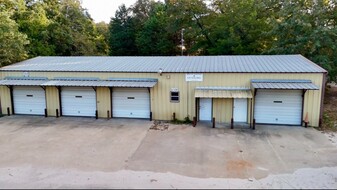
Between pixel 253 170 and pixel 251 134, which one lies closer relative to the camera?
pixel 253 170

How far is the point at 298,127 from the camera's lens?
1207 cm

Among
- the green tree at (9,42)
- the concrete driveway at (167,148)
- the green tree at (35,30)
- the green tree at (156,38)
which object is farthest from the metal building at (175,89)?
the green tree at (156,38)

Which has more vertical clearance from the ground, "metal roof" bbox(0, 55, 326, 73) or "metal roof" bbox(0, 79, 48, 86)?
"metal roof" bbox(0, 55, 326, 73)

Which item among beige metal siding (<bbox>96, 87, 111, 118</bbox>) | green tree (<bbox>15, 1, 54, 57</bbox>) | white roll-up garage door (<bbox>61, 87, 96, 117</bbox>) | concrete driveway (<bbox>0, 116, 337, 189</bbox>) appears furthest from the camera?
green tree (<bbox>15, 1, 54, 57</bbox>)

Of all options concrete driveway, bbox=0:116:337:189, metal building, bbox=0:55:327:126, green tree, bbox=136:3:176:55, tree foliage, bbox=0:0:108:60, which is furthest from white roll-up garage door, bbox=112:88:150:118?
green tree, bbox=136:3:176:55

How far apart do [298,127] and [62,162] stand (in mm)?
10457

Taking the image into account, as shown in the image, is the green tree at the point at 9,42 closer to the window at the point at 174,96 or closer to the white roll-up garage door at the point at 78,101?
the white roll-up garage door at the point at 78,101

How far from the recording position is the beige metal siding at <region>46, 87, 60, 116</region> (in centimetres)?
1439

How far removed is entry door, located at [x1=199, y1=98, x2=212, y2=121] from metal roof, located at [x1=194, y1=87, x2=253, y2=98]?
57 centimetres

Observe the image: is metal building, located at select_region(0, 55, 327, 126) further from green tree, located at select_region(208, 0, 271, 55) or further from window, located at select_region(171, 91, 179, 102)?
green tree, located at select_region(208, 0, 271, 55)

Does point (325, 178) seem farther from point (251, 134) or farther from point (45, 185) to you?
point (45, 185)

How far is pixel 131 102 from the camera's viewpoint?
1381 cm

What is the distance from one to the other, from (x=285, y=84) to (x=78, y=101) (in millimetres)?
10939

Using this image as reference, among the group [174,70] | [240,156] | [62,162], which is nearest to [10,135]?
[62,162]
